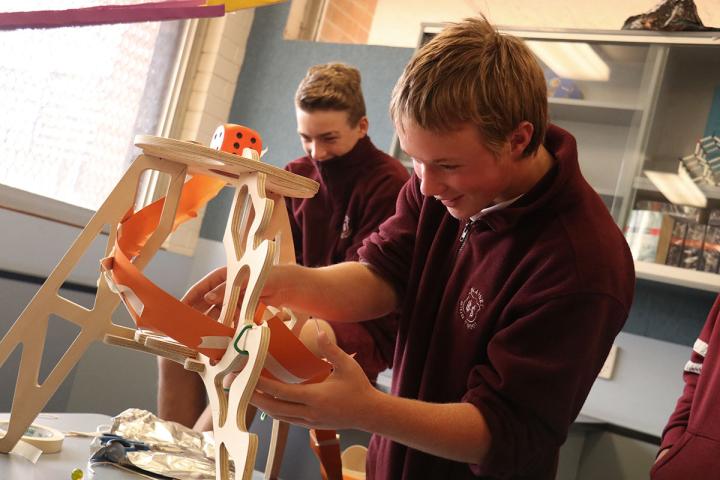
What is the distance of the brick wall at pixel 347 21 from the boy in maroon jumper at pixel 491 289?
8.04 ft

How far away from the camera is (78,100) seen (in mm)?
3021

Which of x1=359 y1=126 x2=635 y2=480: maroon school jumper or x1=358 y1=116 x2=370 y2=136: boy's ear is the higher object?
x1=358 y1=116 x2=370 y2=136: boy's ear

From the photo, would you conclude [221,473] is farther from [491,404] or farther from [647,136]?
[647,136]

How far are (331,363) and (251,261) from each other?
179 mm

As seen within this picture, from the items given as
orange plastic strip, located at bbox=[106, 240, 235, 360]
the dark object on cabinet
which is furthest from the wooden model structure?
the dark object on cabinet

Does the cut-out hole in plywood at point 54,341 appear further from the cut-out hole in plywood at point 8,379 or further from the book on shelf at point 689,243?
the book on shelf at point 689,243

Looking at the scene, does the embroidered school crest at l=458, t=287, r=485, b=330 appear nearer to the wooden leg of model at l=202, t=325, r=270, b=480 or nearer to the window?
the wooden leg of model at l=202, t=325, r=270, b=480

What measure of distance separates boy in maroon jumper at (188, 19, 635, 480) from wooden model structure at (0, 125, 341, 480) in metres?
0.06

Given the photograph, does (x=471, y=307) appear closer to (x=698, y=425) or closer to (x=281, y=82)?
(x=698, y=425)

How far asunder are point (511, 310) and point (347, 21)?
107 inches

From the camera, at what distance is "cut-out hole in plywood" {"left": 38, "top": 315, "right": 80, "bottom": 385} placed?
9.10 feet

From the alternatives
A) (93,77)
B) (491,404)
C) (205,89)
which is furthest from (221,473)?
(205,89)

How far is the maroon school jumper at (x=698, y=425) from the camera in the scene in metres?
1.61

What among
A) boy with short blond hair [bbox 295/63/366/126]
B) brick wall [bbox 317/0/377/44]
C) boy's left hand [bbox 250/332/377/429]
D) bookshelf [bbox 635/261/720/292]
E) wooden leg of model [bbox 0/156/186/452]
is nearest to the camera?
boy's left hand [bbox 250/332/377/429]
